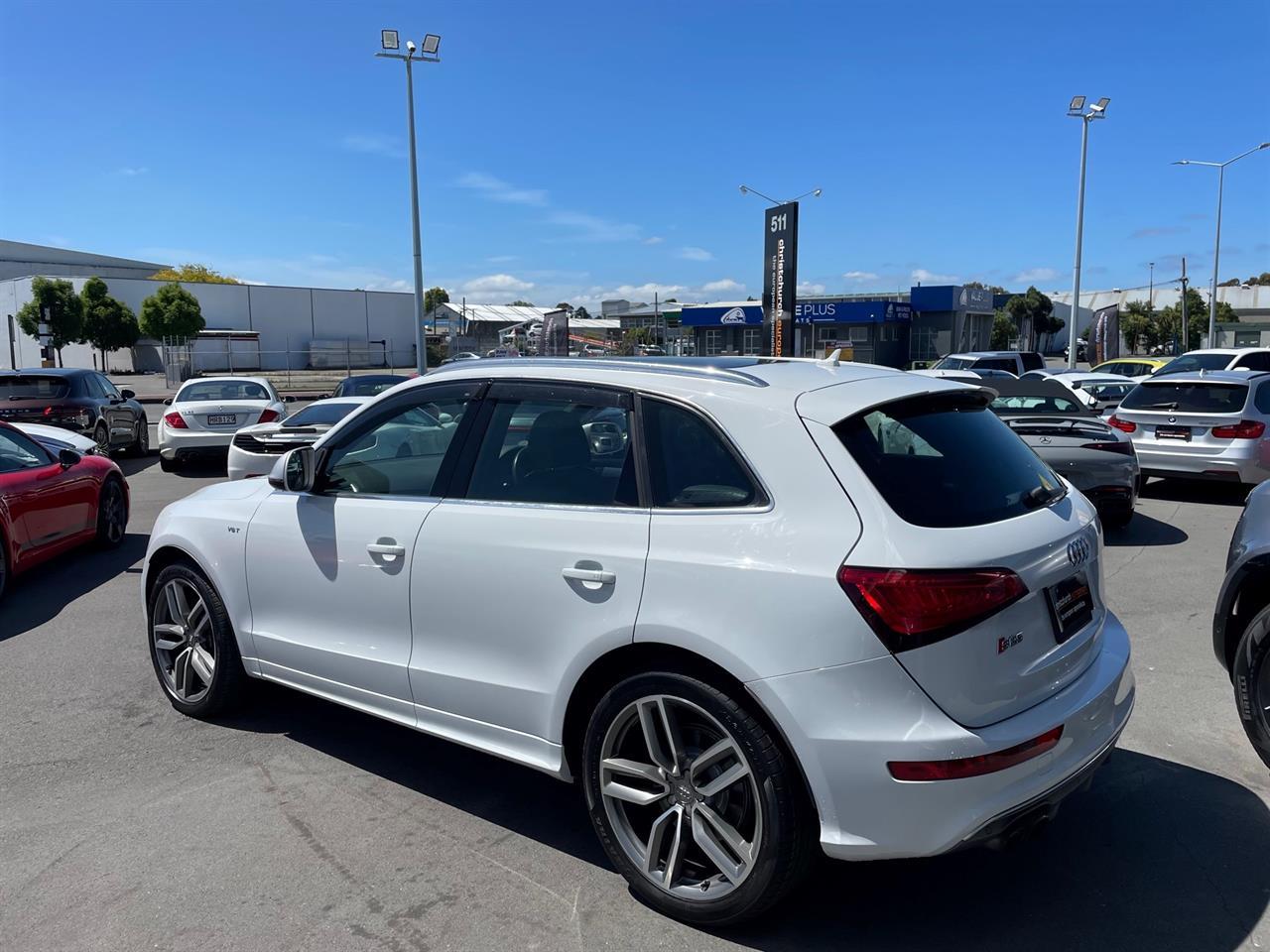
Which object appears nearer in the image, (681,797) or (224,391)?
(681,797)

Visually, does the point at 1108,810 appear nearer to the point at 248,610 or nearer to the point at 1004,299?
the point at 248,610

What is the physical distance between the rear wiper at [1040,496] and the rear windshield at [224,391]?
14.8 meters

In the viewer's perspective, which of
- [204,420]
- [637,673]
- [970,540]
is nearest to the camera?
[970,540]

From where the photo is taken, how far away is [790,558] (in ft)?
9.01

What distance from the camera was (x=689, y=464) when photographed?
311cm

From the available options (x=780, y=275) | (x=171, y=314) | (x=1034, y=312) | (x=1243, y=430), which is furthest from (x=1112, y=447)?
(x=1034, y=312)

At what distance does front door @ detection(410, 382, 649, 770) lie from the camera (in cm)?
311

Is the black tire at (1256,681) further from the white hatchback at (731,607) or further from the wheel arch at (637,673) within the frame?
the wheel arch at (637,673)

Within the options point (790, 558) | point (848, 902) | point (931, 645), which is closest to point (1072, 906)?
point (848, 902)

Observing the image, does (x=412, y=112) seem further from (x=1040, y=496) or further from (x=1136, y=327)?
(x=1136, y=327)

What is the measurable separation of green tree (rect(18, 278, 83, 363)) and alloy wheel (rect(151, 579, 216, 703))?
57.2 metres

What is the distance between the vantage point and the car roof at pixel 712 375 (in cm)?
315

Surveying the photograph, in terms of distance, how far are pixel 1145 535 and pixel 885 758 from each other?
822 cm

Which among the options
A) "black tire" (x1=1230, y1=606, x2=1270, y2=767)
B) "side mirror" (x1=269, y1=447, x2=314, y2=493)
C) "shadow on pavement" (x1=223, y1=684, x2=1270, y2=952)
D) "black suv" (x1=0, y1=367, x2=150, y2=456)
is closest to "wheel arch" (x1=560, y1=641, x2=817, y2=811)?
"shadow on pavement" (x1=223, y1=684, x2=1270, y2=952)
